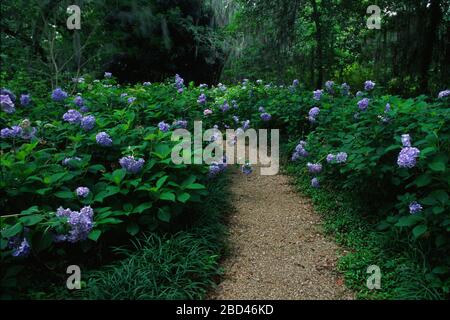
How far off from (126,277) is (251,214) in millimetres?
1492

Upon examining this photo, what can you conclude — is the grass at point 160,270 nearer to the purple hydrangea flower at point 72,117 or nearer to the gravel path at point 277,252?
the gravel path at point 277,252

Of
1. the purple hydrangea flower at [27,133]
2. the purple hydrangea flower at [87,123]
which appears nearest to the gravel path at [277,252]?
the purple hydrangea flower at [87,123]

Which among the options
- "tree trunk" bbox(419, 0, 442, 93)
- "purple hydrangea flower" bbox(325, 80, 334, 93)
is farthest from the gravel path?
"tree trunk" bbox(419, 0, 442, 93)

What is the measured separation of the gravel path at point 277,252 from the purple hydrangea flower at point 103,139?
4.01 ft

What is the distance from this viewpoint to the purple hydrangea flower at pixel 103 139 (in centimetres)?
281

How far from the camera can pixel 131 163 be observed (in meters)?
2.64

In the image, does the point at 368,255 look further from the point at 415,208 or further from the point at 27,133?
the point at 27,133

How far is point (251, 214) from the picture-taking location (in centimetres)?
354

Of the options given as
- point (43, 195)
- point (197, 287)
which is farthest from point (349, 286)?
point (43, 195)

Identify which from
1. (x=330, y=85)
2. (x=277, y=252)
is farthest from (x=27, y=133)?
(x=330, y=85)

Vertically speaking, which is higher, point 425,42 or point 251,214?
point 425,42

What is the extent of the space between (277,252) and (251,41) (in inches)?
261
